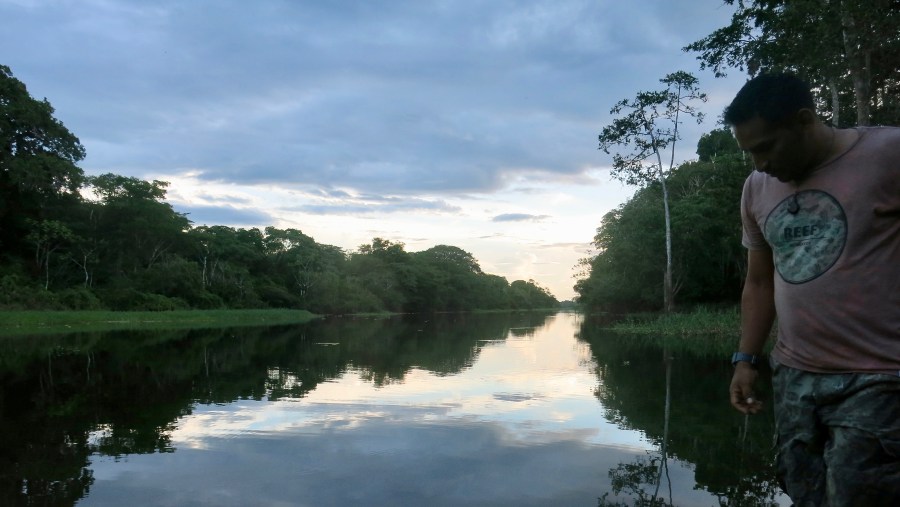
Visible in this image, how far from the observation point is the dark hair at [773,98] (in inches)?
74.3

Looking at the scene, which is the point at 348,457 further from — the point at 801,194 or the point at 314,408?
the point at 801,194

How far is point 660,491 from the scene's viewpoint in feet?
13.5

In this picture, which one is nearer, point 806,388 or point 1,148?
point 806,388

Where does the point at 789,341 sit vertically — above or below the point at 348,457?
above

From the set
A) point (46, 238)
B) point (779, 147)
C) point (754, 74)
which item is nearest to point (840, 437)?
point (779, 147)

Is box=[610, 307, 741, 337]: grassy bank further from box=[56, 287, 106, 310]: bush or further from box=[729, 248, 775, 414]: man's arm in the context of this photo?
box=[56, 287, 106, 310]: bush

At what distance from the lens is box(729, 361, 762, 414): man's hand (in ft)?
7.25

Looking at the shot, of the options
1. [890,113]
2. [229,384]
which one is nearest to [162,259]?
[229,384]

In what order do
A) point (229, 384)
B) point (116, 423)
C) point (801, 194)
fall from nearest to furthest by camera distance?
1. point (801, 194)
2. point (116, 423)
3. point (229, 384)

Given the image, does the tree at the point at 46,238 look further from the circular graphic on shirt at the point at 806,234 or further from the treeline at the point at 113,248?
the circular graphic on shirt at the point at 806,234

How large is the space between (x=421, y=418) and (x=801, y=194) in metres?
5.08

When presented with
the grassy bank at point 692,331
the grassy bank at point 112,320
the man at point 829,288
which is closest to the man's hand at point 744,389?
the man at point 829,288

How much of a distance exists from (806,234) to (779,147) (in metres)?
0.26

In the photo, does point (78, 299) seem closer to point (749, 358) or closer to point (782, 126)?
point (749, 358)
